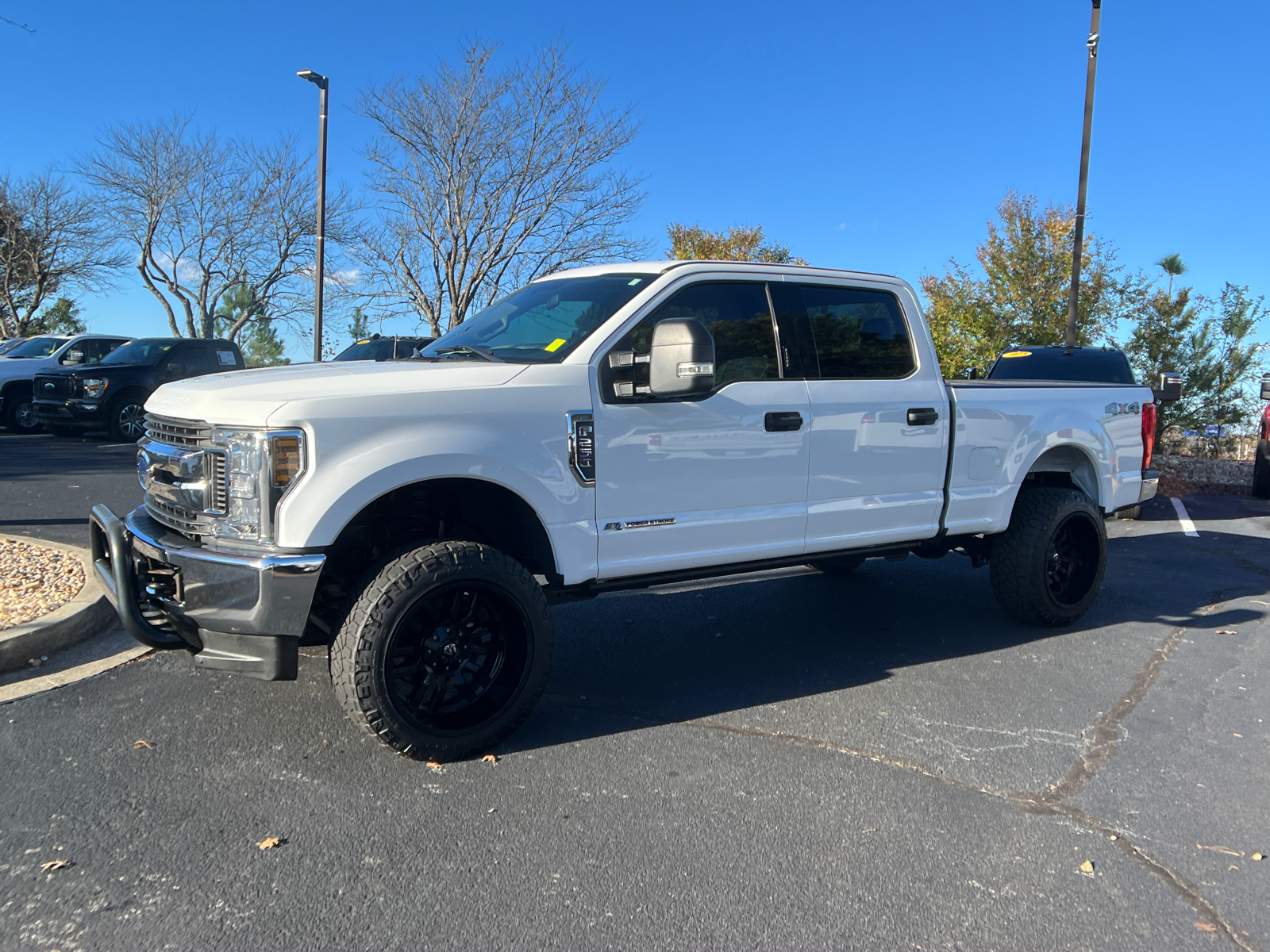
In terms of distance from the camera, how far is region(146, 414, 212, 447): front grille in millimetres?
3625

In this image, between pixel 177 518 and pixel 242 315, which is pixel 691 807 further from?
pixel 242 315

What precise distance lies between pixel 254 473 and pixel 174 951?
1549mm

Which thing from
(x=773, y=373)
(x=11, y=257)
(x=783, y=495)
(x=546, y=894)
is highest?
(x=11, y=257)

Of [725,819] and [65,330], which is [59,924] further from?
[65,330]

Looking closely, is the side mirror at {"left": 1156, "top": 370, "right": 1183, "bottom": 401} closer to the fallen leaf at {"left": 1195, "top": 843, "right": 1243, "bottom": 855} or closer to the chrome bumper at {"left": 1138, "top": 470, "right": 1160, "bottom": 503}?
the chrome bumper at {"left": 1138, "top": 470, "right": 1160, "bottom": 503}

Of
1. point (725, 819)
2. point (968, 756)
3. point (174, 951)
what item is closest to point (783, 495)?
point (968, 756)

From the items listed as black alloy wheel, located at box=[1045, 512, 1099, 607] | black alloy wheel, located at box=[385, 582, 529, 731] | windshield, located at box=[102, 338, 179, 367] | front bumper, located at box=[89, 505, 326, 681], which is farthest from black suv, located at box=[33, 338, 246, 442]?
black alloy wheel, located at box=[1045, 512, 1099, 607]

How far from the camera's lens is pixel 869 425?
491cm

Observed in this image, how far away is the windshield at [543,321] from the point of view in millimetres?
4234

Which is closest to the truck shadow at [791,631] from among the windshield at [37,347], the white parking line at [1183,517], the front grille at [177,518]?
the front grille at [177,518]

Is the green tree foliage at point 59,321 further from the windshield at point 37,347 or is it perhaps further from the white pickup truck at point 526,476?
the white pickup truck at point 526,476

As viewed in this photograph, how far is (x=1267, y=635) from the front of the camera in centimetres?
600

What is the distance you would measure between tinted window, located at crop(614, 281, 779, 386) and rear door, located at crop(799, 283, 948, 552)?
28 cm

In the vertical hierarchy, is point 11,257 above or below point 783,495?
above
